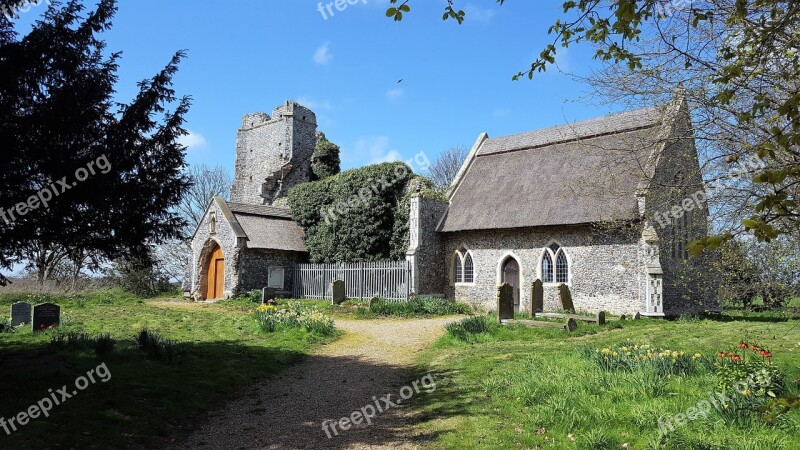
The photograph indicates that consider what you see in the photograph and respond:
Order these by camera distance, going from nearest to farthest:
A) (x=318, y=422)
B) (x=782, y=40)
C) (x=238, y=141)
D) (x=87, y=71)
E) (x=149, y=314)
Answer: (x=782, y=40), (x=318, y=422), (x=87, y=71), (x=149, y=314), (x=238, y=141)

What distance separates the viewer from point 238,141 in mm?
40000

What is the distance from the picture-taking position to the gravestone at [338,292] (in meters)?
21.5

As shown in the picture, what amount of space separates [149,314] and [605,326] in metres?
15.3

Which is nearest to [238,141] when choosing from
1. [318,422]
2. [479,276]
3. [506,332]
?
[479,276]

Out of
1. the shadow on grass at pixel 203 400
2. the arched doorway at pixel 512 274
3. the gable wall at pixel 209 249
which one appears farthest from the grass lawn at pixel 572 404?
the gable wall at pixel 209 249

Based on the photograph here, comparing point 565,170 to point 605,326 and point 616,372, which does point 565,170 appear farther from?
point 616,372

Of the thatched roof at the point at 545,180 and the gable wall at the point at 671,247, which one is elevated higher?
the thatched roof at the point at 545,180

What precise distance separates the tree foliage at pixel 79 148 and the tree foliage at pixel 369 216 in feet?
51.3

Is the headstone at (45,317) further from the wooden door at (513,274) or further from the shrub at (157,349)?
the wooden door at (513,274)

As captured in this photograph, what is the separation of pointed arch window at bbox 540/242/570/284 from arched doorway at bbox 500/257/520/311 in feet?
4.23

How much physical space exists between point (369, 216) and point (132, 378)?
55.9ft

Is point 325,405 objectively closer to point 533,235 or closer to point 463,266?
point 533,235

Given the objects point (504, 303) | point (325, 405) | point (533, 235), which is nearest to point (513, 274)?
point (533, 235)

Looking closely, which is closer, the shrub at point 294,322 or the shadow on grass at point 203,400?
the shadow on grass at point 203,400
